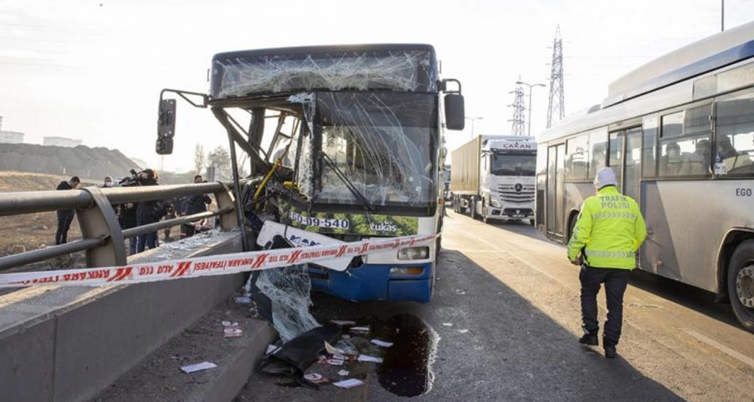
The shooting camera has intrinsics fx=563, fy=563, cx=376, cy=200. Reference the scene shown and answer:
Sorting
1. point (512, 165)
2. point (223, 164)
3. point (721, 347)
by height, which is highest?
point (512, 165)

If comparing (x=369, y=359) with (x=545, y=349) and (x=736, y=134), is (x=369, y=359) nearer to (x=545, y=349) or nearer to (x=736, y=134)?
(x=545, y=349)

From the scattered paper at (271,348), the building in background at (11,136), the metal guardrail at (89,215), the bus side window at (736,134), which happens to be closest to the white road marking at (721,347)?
the bus side window at (736,134)

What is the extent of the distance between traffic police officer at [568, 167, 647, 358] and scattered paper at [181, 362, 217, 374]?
3.62 m

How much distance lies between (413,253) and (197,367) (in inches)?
105

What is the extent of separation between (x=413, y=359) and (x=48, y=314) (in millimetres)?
3300

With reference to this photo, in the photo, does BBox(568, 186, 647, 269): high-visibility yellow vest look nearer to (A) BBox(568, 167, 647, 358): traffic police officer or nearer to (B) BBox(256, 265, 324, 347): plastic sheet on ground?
(A) BBox(568, 167, 647, 358): traffic police officer

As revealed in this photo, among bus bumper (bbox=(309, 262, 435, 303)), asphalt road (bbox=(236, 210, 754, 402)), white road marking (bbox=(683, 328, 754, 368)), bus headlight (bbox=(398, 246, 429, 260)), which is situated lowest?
white road marking (bbox=(683, 328, 754, 368))

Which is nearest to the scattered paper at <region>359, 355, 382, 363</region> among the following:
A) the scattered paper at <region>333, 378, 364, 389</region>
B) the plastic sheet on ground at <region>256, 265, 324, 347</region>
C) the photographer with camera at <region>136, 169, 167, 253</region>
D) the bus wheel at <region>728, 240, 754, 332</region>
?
the scattered paper at <region>333, 378, 364, 389</region>

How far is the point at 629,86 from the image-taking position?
31.8 ft

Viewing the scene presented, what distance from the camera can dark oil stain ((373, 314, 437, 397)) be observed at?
459 centimetres

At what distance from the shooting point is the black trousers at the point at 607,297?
538cm

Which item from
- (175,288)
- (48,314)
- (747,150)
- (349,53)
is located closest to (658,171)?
(747,150)

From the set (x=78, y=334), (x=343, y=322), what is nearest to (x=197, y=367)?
(x=78, y=334)

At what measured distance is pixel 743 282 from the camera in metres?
6.36
